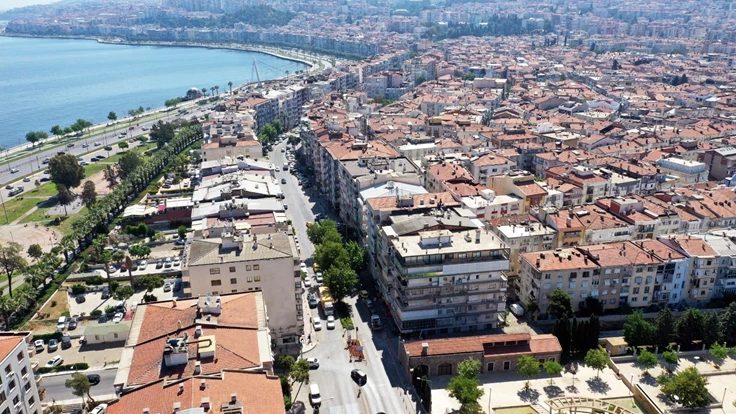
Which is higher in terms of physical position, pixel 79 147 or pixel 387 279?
pixel 387 279

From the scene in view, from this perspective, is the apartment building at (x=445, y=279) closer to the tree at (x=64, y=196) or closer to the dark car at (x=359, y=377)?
the dark car at (x=359, y=377)

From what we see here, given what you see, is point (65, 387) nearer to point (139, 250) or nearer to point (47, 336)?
point (47, 336)

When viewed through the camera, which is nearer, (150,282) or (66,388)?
(66,388)

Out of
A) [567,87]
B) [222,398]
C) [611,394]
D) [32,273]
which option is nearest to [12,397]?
[222,398]

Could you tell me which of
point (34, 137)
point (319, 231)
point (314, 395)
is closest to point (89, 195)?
point (319, 231)

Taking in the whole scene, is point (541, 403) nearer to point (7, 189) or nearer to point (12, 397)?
point (12, 397)

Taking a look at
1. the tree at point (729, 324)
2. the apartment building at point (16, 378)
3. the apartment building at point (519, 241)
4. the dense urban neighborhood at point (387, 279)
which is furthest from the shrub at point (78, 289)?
the tree at point (729, 324)

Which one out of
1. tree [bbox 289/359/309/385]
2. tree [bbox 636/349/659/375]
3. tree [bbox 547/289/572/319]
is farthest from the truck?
tree [bbox 636/349/659/375]

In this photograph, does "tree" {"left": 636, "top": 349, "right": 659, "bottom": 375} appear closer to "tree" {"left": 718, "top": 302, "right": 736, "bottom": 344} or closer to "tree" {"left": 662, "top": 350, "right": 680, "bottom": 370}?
"tree" {"left": 662, "top": 350, "right": 680, "bottom": 370}
